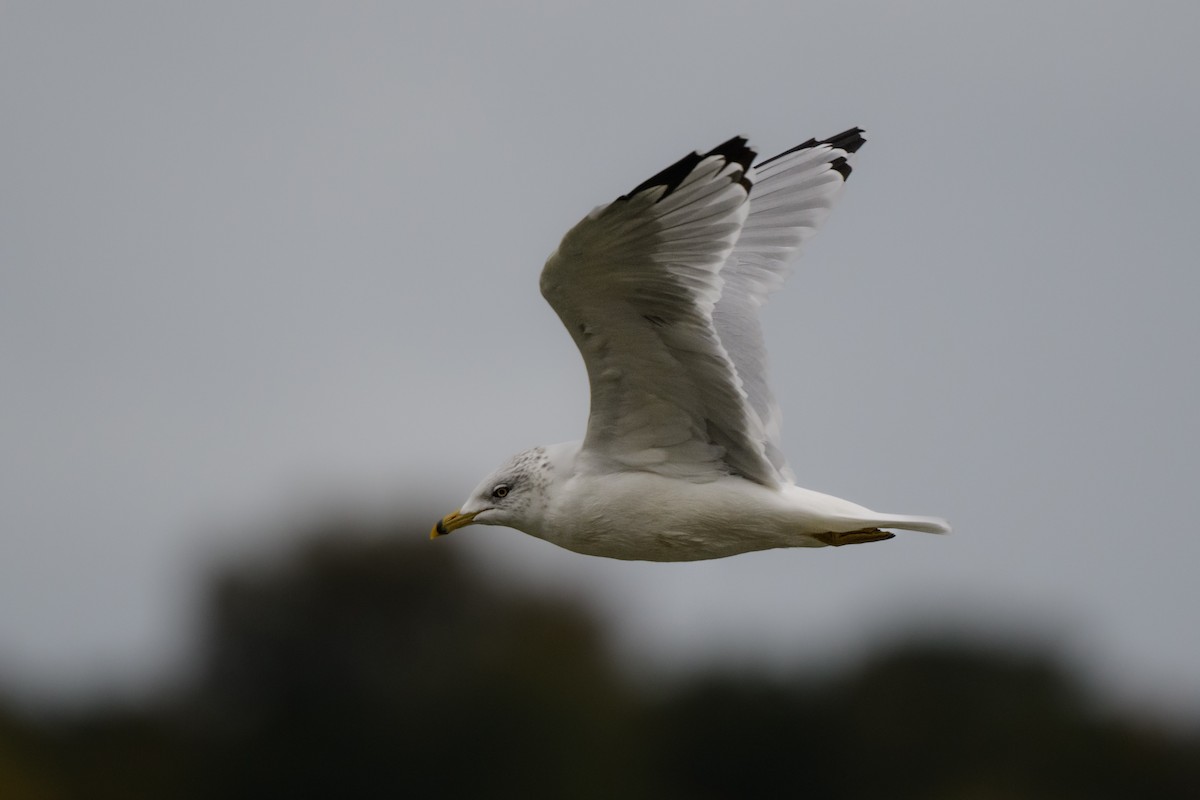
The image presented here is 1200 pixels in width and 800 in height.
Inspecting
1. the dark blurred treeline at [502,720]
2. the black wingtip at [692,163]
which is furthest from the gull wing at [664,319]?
the dark blurred treeline at [502,720]

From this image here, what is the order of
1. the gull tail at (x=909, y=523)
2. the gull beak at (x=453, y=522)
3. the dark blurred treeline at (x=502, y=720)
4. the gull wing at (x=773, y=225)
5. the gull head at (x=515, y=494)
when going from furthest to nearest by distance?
the dark blurred treeline at (x=502, y=720) < the gull wing at (x=773, y=225) < the gull beak at (x=453, y=522) < the gull head at (x=515, y=494) < the gull tail at (x=909, y=523)

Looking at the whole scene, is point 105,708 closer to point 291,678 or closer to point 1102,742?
point 291,678

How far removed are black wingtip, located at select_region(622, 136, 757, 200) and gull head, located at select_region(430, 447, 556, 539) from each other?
1.74 metres

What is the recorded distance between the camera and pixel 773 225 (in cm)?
1100

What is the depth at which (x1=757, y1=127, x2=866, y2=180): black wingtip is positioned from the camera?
1117 cm

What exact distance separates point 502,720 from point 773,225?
1009 inches

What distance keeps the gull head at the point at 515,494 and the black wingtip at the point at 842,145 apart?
2286 mm

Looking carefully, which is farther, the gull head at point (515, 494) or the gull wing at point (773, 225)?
the gull wing at point (773, 225)

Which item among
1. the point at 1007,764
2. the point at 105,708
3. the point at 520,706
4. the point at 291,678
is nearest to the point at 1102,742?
the point at 1007,764

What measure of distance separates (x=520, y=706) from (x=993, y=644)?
43.2 ft

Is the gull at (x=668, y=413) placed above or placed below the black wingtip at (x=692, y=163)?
below

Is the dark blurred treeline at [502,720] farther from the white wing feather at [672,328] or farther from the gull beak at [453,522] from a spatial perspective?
the white wing feather at [672,328]

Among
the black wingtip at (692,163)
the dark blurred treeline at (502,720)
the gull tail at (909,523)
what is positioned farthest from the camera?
the dark blurred treeline at (502,720)

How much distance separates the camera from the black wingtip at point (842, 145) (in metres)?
11.2
